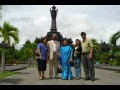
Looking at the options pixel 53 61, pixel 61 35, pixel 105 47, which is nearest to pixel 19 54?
pixel 61 35

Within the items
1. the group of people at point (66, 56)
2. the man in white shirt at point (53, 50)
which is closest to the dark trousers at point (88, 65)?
the group of people at point (66, 56)

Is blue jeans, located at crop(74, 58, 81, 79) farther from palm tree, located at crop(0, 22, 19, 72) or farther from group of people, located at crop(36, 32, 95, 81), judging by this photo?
palm tree, located at crop(0, 22, 19, 72)

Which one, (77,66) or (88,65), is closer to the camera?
(88,65)

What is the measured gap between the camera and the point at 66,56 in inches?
598

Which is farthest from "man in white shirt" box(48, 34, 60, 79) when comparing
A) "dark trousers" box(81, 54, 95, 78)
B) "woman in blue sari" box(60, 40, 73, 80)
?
"dark trousers" box(81, 54, 95, 78)

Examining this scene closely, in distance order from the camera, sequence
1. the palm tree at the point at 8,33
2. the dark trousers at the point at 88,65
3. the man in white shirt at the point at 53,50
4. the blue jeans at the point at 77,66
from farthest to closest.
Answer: the palm tree at the point at 8,33 < the man in white shirt at the point at 53,50 < the blue jeans at the point at 77,66 < the dark trousers at the point at 88,65

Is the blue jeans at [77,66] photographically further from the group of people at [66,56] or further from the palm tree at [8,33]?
the palm tree at [8,33]

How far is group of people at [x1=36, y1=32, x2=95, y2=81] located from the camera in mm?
14398

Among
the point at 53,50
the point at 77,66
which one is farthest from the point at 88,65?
the point at 53,50

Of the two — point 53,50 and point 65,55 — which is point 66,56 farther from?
point 53,50

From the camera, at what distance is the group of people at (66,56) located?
14.4 m
